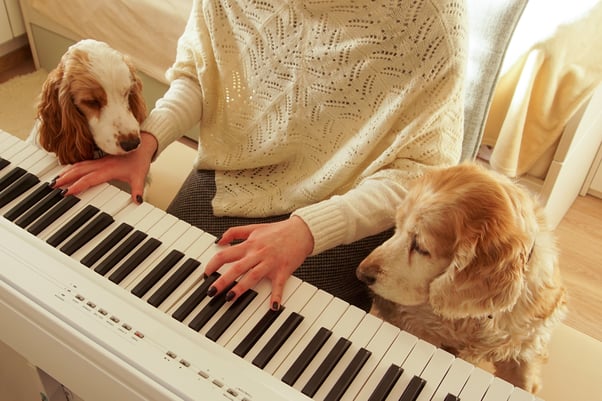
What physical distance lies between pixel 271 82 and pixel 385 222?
429 mm

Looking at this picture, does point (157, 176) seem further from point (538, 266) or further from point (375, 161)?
point (538, 266)

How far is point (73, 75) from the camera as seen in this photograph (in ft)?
4.28

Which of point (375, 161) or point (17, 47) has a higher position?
point (375, 161)

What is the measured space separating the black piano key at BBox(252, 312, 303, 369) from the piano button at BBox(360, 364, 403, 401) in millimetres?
160

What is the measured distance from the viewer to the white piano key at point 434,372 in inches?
35.3

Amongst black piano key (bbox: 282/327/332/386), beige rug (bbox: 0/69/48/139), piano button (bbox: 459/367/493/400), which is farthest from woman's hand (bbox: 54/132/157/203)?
beige rug (bbox: 0/69/48/139)

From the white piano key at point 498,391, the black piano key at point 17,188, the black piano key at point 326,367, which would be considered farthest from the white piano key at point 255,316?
the black piano key at point 17,188

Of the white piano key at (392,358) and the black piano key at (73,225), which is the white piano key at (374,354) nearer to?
the white piano key at (392,358)

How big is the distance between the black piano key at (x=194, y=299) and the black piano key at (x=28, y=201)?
1.25 feet

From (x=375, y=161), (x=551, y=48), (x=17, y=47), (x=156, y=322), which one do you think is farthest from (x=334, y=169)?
(x=17, y=47)

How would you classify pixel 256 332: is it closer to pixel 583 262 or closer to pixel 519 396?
pixel 519 396

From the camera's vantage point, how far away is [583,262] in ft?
7.71

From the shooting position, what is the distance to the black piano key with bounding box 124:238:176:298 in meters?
1.01

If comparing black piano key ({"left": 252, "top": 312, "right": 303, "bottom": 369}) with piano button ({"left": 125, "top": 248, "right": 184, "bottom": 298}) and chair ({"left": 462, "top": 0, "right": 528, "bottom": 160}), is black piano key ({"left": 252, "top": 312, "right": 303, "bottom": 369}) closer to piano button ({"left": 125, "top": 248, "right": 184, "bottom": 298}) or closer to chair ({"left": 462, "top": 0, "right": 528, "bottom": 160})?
piano button ({"left": 125, "top": 248, "right": 184, "bottom": 298})
